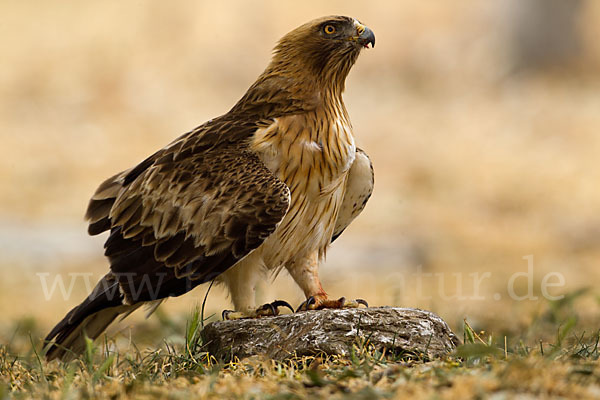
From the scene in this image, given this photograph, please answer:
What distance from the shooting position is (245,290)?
4922mm

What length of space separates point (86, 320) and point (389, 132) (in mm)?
11931

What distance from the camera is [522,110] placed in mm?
17141

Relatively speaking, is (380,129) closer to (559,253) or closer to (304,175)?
(559,253)

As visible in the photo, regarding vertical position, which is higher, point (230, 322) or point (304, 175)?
point (304, 175)

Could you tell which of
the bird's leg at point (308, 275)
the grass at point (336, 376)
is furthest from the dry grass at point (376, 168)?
the bird's leg at point (308, 275)

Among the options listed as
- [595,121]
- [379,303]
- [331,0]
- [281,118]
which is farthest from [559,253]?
[331,0]

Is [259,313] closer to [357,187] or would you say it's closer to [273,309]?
[273,309]

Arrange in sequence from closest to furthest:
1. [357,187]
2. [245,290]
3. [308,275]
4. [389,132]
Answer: [245,290]
[308,275]
[357,187]
[389,132]

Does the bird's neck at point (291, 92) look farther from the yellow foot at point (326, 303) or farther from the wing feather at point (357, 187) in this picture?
the yellow foot at point (326, 303)

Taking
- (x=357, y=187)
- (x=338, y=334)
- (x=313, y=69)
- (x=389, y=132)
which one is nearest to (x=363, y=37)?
(x=313, y=69)

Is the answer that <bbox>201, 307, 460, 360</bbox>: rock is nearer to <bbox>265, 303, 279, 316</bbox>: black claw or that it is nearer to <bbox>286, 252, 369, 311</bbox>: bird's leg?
<bbox>265, 303, 279, 316</bbox>: black claw

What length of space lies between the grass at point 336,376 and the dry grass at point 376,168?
0.06 ft

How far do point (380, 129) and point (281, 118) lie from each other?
11.8 metres

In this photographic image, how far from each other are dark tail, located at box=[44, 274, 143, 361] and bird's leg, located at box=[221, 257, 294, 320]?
2.03 feet
